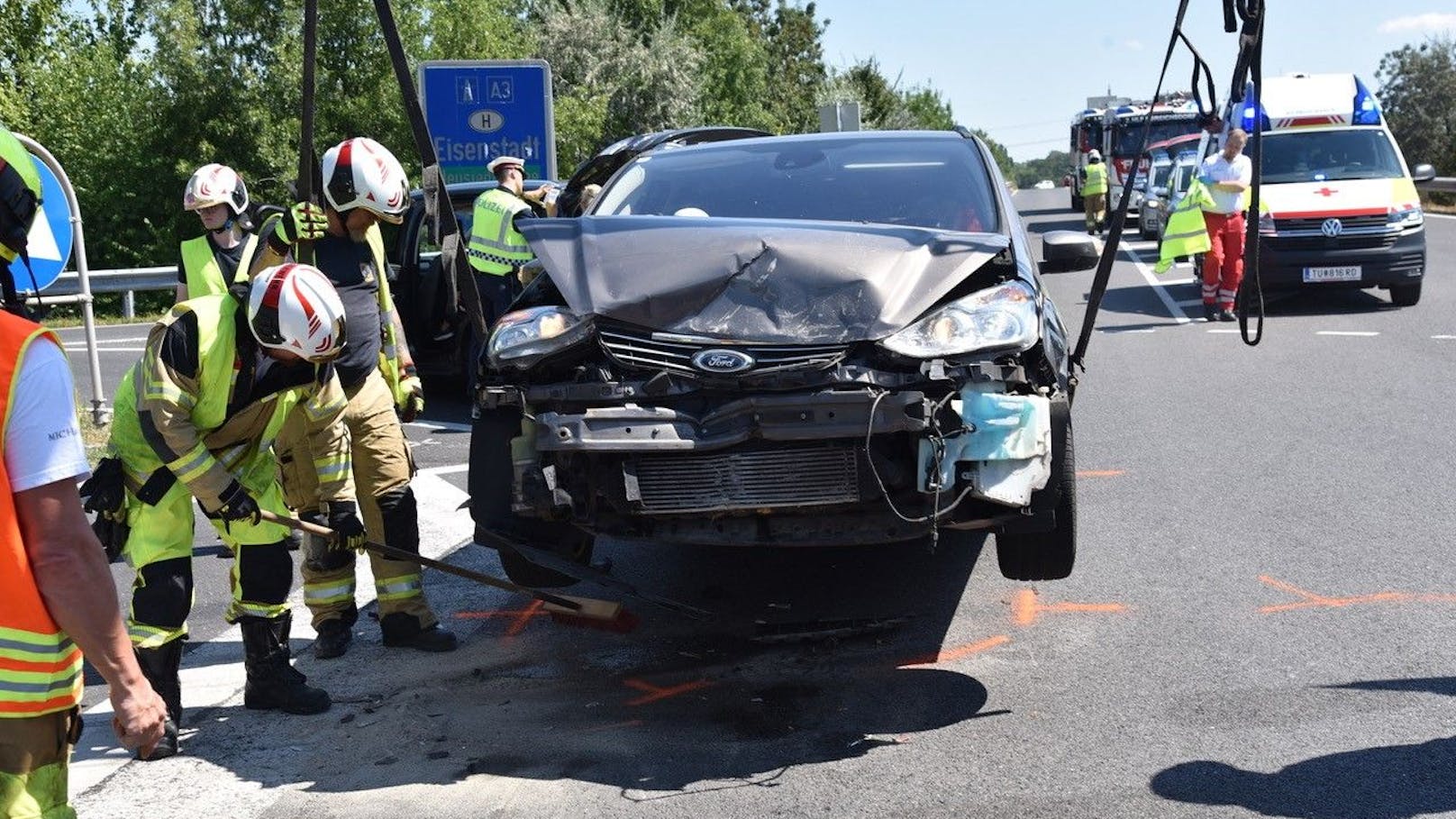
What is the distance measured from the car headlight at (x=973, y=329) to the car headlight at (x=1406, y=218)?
11.5m

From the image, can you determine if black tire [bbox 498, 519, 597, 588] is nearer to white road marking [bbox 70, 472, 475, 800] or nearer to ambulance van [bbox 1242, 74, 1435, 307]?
white road marking [bbox 70, 472, 475, 800]

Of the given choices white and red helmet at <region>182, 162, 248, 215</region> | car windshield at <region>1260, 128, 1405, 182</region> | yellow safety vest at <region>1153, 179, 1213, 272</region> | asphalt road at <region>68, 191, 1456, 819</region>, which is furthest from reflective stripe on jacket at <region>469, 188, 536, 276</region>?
car windshield at <region>1260, 128, 1405, 182</region>

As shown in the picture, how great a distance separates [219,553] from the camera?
7.35 metres

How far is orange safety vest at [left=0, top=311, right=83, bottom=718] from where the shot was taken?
2617 millimetres

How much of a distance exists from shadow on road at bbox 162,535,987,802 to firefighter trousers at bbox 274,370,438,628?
0.20 metres

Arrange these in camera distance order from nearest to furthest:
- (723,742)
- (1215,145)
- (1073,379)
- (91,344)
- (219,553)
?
(723,742) < (1073,379) < (219,553) < (91,344) < (1215,145)

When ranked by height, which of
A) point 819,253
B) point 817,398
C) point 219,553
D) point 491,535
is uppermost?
point 819,253

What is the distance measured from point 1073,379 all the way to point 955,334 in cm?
134

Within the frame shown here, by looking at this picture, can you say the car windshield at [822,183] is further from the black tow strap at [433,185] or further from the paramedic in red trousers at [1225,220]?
the paramedic in red trousers at [1225,220]

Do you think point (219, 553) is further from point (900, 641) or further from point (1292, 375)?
point (1292, 375)

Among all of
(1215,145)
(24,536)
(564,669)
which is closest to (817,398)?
(564,669)

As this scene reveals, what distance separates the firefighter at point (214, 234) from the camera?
23.6 ft

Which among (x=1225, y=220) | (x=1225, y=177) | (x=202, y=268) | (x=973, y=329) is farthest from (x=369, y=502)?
(x=1225, y=220)

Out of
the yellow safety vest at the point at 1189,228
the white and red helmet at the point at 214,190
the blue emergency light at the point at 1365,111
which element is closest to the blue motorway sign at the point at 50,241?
the white and red helmet at the point at 214,190
